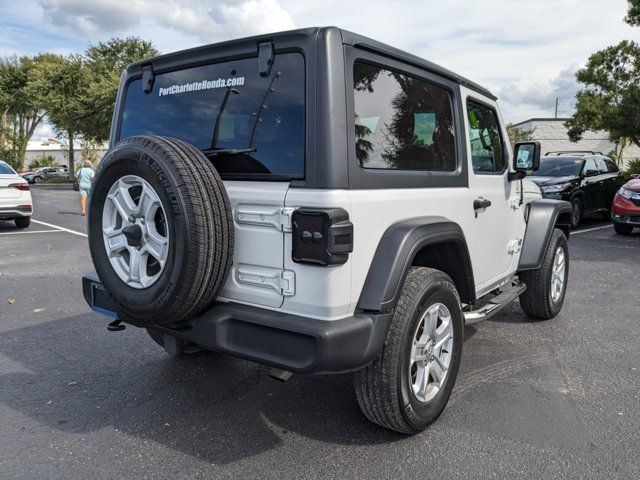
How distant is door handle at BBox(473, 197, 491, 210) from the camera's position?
338cm

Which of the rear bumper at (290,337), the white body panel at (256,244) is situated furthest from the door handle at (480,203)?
the white body panel at (256,244)

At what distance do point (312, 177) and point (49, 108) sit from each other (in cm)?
3782

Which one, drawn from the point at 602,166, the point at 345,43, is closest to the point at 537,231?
the point at 345,43

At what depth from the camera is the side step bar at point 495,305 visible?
340 cm

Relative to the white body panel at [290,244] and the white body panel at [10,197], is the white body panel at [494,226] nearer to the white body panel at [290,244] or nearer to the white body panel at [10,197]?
the white body panel at [290,244]

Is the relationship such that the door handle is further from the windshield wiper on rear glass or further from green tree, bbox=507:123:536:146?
green tree, bbox=507:123:536:146

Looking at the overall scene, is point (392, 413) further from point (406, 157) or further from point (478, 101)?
point (478, 101)

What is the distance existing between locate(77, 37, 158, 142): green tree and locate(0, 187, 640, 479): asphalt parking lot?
30556 millimetres

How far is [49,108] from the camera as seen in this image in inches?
1362

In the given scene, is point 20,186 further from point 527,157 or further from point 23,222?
point 527,157

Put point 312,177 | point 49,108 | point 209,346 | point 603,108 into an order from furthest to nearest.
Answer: point 49,108 < point 603,108 < point 209,346 < point 312,177

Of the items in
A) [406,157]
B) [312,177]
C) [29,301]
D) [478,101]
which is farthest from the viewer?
[29,301]

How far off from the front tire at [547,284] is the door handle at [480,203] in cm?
136

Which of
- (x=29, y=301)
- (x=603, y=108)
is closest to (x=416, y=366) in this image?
(x=29, y=301)
